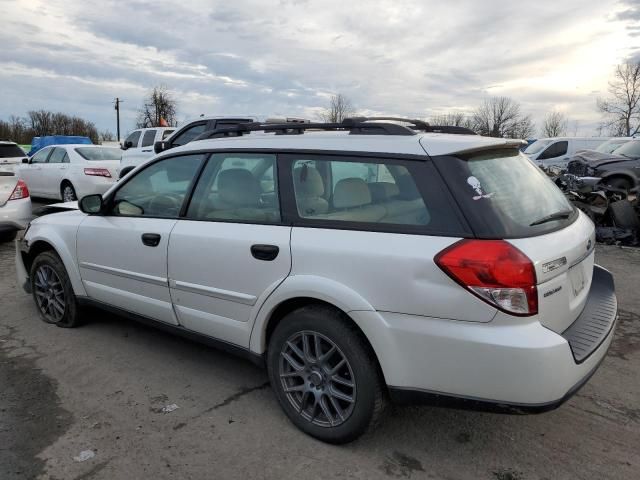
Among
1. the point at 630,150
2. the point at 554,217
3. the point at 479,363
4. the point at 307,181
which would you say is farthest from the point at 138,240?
the point at 630,150

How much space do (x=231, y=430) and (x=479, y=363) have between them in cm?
149

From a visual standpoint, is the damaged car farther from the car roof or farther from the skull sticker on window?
the skull sticker on window

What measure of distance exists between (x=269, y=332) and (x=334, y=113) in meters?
42.0

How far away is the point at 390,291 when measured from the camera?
2418 mm

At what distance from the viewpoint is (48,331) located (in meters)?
4.48

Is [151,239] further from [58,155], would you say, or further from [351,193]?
[58,155]

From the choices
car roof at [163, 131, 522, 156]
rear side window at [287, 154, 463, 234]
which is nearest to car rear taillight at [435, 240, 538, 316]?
rear side window at [287, 154, 463, 234]

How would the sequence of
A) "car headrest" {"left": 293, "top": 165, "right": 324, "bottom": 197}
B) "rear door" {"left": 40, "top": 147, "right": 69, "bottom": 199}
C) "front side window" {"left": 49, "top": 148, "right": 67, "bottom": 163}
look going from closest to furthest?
"car headrest" {"left": 293, "top": 165, "right": 324, "bottom": 197} → "rear door" {"left": 40, "top": 147, "right": 69, "bottom": 199} → "front side window" {"left": 49, "top": 148, "right": 67, "bottom": 163}

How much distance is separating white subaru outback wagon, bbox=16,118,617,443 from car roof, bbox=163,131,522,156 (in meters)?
0.01

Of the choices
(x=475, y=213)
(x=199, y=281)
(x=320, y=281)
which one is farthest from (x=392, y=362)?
(x=199, y=281)

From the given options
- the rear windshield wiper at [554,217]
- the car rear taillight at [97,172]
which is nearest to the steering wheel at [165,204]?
the rear windshield wiper at [554,217]

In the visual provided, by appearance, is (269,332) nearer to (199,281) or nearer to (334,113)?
(199,281)

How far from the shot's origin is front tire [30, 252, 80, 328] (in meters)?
4.39

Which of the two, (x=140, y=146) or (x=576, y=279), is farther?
(x=140, y=146)
